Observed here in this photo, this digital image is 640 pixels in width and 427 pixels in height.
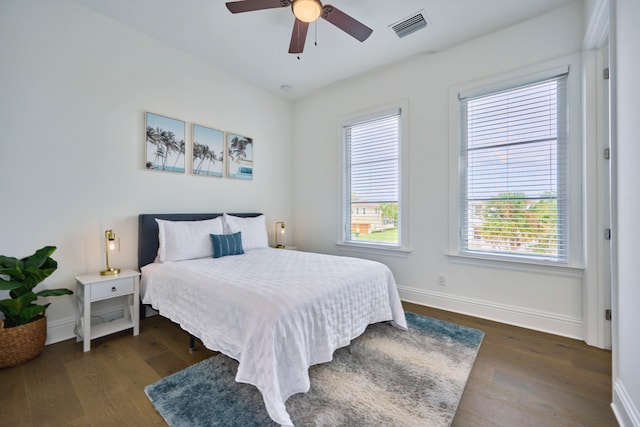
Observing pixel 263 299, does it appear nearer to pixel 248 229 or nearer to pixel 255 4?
pixel 248 229

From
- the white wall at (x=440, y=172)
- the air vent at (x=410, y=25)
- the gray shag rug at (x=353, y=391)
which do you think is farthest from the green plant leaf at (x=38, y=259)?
the air vent at (x=410, y=25)

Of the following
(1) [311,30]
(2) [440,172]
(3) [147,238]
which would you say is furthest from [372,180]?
(3) [147,238]

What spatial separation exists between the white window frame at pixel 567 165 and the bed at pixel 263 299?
3.68ft

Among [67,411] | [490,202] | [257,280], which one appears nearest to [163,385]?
[67,411]

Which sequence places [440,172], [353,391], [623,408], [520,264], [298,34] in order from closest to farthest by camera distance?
1. [623,408]
2. [353,391]
3. [298,34]
4. [520,264]
5. [440,172]

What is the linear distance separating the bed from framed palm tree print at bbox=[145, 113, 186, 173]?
0.59 metres

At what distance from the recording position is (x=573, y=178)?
94.3 inches

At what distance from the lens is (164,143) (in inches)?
119

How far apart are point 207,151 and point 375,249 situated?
8.40ft

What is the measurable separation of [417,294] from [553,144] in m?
2.08

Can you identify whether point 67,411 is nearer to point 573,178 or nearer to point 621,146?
point 621,146

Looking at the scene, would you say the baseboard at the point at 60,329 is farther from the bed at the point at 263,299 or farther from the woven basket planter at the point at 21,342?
the bed at the point at 263,299

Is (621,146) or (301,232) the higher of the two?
(621,146)

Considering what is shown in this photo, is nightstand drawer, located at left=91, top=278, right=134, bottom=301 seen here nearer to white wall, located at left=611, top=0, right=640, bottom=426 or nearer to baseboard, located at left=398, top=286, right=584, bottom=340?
baseboard, located at left=398, top=286, right=584, bottom=340
